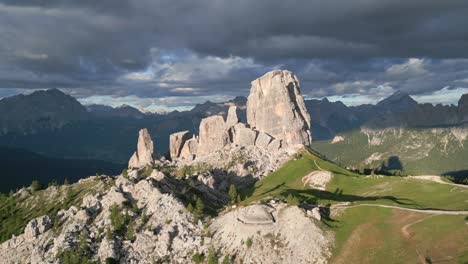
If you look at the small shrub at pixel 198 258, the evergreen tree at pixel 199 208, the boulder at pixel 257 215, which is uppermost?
the boulder at pixel 257 215

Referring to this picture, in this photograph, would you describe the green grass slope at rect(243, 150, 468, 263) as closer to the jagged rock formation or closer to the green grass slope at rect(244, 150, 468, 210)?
the green grass slope at rect(244, 150, 468, 210)

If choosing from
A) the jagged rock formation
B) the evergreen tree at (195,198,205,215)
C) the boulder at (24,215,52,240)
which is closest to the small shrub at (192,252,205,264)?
the jagged rock formation

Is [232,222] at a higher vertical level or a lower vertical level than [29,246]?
higher

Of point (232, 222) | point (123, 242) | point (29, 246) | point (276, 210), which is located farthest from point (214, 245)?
point (29, 246)

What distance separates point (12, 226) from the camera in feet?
595

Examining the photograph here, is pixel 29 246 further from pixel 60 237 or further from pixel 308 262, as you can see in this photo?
pixel 308 262

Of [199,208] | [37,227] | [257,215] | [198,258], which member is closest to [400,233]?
[257,215]

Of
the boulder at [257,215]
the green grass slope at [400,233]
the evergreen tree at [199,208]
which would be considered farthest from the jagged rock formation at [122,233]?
the green grass slope at [400,233]

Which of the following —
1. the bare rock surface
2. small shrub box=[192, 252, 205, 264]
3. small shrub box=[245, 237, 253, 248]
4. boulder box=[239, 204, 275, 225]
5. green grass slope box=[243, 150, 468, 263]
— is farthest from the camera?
boulder box=[239, 204, 275, 225]

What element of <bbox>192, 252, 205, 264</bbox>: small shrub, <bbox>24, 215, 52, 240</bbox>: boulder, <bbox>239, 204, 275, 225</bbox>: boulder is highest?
<bbox>239, 204, 275, 225</bbox>: boulder

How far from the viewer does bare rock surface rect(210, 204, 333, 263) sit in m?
107

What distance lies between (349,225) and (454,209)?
32455mm

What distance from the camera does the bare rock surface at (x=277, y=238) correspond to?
10712 cm

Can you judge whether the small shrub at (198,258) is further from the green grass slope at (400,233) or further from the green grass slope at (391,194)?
the green grass slope at (391,194)
